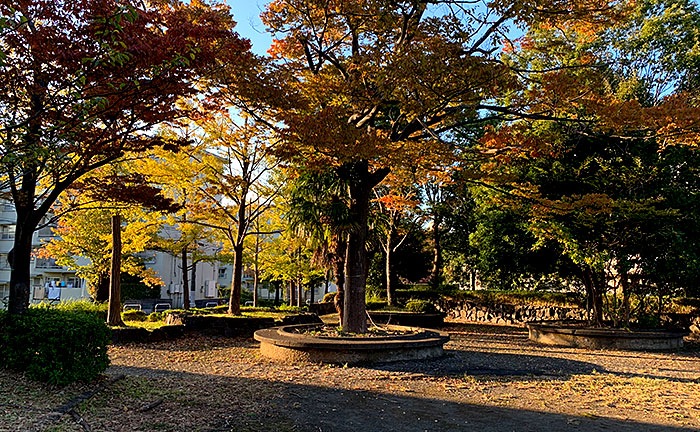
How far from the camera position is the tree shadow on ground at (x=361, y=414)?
196 inches

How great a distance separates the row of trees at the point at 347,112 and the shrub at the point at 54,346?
4.64 feet

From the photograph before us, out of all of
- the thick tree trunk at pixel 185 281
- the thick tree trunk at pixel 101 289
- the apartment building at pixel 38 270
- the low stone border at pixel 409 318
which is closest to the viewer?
the low stone border at pixel 409 318

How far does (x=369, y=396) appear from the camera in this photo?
641 cm

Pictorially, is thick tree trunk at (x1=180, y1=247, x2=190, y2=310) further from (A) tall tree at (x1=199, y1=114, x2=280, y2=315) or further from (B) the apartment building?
(B) the apartment building

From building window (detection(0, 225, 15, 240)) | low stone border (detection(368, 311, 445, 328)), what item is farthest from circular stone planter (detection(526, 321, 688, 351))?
building window (detection(0, 225, 15, 240))

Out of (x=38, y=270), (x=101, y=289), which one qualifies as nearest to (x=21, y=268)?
(x=101, y=289)

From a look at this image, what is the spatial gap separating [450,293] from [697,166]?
1183 cm

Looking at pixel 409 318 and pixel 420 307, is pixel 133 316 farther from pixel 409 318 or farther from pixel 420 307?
pixel 420 307

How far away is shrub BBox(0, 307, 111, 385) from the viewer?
18.3 ft

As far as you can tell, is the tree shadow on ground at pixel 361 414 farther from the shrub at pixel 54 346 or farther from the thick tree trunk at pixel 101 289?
the thick tree trunk at pixel 101 289

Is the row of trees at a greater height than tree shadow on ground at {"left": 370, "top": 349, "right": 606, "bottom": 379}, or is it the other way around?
the row of trees

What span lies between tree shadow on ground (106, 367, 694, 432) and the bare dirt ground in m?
0.01

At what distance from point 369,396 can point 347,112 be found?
649 centimetres

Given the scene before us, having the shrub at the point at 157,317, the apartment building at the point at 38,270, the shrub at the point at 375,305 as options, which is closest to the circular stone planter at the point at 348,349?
the shrub at the point at 157,317
